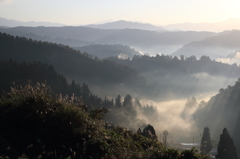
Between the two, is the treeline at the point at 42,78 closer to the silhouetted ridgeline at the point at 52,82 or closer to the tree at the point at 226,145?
the silhouetted ridgeline at the point at 52,82

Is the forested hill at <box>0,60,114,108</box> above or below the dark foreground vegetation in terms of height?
below

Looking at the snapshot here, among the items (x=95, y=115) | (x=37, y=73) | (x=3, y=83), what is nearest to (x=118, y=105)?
(x=37, y=73)

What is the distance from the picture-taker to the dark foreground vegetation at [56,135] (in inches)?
325

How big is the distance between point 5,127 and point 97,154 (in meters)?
3.64

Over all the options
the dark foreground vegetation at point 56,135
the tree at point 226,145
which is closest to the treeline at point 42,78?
the tree at point 226,145

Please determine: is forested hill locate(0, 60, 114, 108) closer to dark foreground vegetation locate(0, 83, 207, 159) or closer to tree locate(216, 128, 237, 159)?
tree locate(216, 128, 237, 159)

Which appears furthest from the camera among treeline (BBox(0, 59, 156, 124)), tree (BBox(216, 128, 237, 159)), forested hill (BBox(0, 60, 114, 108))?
treeline (BBox(0, 59, 156, 124))

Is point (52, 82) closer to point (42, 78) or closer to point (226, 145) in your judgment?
point (42, 78)

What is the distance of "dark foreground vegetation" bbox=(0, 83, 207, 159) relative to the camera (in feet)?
27.1

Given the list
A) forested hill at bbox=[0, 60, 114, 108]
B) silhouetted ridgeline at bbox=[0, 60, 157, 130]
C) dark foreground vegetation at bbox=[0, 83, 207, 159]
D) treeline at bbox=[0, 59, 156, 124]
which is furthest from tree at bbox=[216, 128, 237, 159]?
forested hill at bbox=[0, 60, 114, 108]

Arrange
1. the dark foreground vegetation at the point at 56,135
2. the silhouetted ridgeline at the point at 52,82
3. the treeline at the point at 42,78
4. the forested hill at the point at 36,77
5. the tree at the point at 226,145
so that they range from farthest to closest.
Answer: the treeline at the point at 42,78 → the forested hill at the point at 36,77 → the silhouetted ridgeline at the point at 52,82 → the tree at the point at 226,145 → the dark foreground vegetation at the point at 56,135

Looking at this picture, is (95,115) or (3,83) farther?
(3,83)

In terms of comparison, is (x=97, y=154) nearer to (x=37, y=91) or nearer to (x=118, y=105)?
(x=37, y=91)

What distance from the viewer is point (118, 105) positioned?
629 ft
